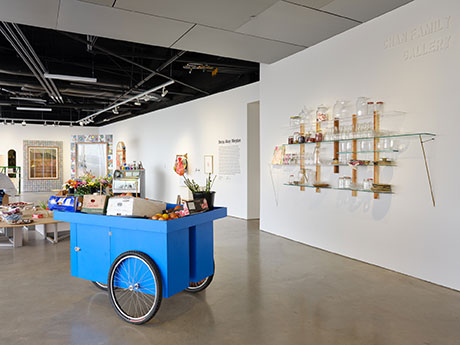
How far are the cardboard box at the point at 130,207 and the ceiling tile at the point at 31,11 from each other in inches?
104

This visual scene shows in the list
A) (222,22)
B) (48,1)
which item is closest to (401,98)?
(222,22)

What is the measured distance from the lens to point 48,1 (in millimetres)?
4113

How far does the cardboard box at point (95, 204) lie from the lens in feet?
11.3

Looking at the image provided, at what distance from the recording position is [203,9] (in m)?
4.41

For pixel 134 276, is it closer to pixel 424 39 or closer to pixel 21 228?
pixel 21 228

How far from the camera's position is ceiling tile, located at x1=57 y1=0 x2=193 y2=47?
173 inches

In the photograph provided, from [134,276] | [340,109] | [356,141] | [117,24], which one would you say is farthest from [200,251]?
[117,24]

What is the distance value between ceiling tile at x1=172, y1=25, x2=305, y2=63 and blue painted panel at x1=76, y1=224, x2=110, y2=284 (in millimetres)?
3205

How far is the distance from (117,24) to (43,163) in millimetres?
15515

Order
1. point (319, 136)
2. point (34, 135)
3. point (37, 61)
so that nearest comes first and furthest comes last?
1. point (319, 136)
2. point (37, 61)
3. point (34, 135)

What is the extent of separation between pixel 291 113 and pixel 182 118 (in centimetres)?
570

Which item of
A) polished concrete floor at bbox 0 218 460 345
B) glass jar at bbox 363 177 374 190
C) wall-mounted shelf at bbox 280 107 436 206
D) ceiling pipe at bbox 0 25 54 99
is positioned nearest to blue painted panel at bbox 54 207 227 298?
polished concrete floor at bbox 0 218 460 345

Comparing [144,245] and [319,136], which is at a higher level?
[319,136]

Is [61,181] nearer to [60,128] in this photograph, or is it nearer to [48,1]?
[60,128]
